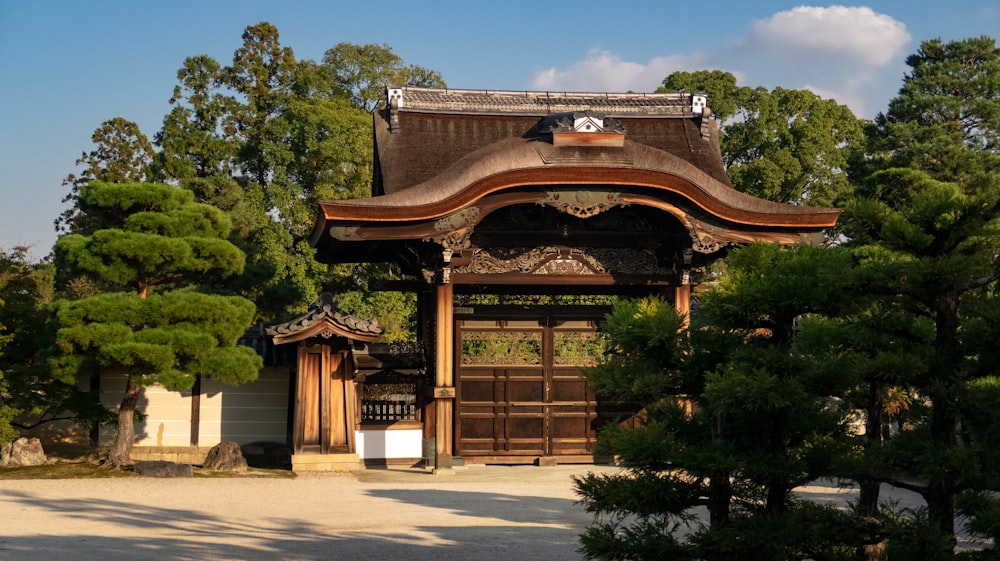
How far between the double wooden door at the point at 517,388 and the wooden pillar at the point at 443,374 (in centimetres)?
120

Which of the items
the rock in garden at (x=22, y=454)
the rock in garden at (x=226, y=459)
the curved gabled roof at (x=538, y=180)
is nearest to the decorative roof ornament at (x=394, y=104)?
the curved gabled roof at (x=538, y=180)

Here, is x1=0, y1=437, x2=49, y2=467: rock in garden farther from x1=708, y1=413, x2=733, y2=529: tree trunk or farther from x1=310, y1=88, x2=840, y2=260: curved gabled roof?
x1=708, y1=413, x2=733, y2=529: tree trunk

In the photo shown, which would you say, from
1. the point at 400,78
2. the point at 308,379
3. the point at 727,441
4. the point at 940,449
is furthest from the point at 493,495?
the point at 400,78

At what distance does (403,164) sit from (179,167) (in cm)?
2056

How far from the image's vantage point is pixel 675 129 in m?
17.5

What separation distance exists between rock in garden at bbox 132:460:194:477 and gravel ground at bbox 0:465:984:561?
336mm

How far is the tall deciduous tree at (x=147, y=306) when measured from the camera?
14.2m

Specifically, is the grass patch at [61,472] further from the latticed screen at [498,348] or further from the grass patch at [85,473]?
the latticed screen at [498,348]

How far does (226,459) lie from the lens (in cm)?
1535

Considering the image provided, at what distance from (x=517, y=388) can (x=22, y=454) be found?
7544 millimetres

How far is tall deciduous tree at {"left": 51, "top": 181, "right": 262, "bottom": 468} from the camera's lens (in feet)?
46.6

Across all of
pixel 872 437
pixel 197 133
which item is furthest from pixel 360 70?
pixel 872 437

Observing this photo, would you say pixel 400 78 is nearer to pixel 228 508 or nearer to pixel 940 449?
pixel 228 508

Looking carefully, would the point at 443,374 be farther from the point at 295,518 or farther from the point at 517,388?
the point at 295,518
